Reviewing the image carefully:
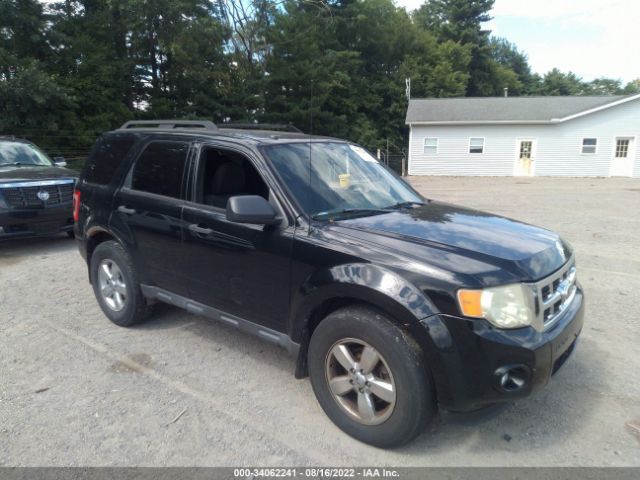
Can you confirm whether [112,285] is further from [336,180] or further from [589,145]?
[589,145]

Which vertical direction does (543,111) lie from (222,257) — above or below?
above

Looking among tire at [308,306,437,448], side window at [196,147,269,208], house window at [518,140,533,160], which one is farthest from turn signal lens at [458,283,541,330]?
house window at [518,140,533,160]

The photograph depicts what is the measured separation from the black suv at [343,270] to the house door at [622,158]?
27398 mm

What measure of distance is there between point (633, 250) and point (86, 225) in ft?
26.9

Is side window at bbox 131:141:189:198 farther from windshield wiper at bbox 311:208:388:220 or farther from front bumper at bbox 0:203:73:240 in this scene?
front bumper at bbox 0:203:73:240

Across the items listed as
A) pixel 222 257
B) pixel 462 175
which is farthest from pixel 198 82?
pixel 222 257

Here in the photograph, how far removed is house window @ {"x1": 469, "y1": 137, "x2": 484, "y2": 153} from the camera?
2773 centimetres

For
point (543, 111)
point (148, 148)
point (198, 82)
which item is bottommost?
point (148, 148)

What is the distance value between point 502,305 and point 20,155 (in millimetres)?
9380

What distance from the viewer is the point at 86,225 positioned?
15.8ft

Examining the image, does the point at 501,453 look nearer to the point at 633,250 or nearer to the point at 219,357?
the point at 219,357

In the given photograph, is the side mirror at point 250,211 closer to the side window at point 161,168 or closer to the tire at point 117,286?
the side window at point 161,168

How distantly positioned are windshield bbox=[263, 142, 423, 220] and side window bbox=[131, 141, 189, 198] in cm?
90

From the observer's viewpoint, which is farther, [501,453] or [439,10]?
[439,10]
